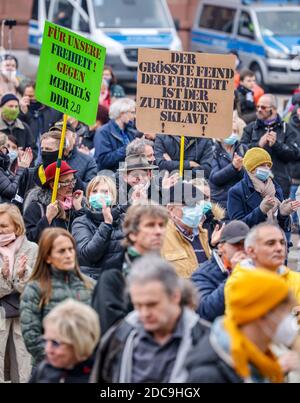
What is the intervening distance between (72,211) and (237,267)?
2.74 m

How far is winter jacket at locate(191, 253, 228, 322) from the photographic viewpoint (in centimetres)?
804

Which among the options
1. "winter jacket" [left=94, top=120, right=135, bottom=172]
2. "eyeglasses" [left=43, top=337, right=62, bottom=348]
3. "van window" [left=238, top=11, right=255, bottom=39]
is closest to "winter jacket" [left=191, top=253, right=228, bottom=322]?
"eyeglasses" [left=43, top=337, right=62, bottom=348]

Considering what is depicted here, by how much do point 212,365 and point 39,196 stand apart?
15.6 feet

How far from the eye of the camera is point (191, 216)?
29.6 feet

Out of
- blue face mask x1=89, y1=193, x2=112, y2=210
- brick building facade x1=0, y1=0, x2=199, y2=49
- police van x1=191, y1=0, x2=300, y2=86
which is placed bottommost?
blue face mask x1=89, y1=193, x2=112, y2=210

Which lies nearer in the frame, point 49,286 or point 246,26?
point 49,286

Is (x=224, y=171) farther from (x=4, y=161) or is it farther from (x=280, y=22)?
(x=280, y=22)

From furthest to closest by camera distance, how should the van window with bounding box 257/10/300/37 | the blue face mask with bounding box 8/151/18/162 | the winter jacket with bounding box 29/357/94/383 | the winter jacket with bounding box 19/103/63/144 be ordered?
the van window with bounding box 257/10/300/37, the winter jacket with bounding box 19/103/63/144, the blue face mask with bounding box 8/151/18/162, the winter jacket with bounding box 29/357/94/383

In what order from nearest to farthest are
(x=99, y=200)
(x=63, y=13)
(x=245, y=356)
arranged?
1. (x=245, y=356)
2. (x=99, y=200)
3. (x=63, y=13)

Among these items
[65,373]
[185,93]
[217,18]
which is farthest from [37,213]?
[217,18]

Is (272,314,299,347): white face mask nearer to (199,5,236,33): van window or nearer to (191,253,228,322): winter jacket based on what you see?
(191,253,228,322): winter jacket

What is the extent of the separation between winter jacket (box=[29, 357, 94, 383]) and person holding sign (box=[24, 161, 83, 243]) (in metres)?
3.36

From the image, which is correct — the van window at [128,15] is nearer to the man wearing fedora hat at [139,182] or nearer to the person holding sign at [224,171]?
the person holding sign at [224,171]

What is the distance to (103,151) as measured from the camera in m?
13.4
